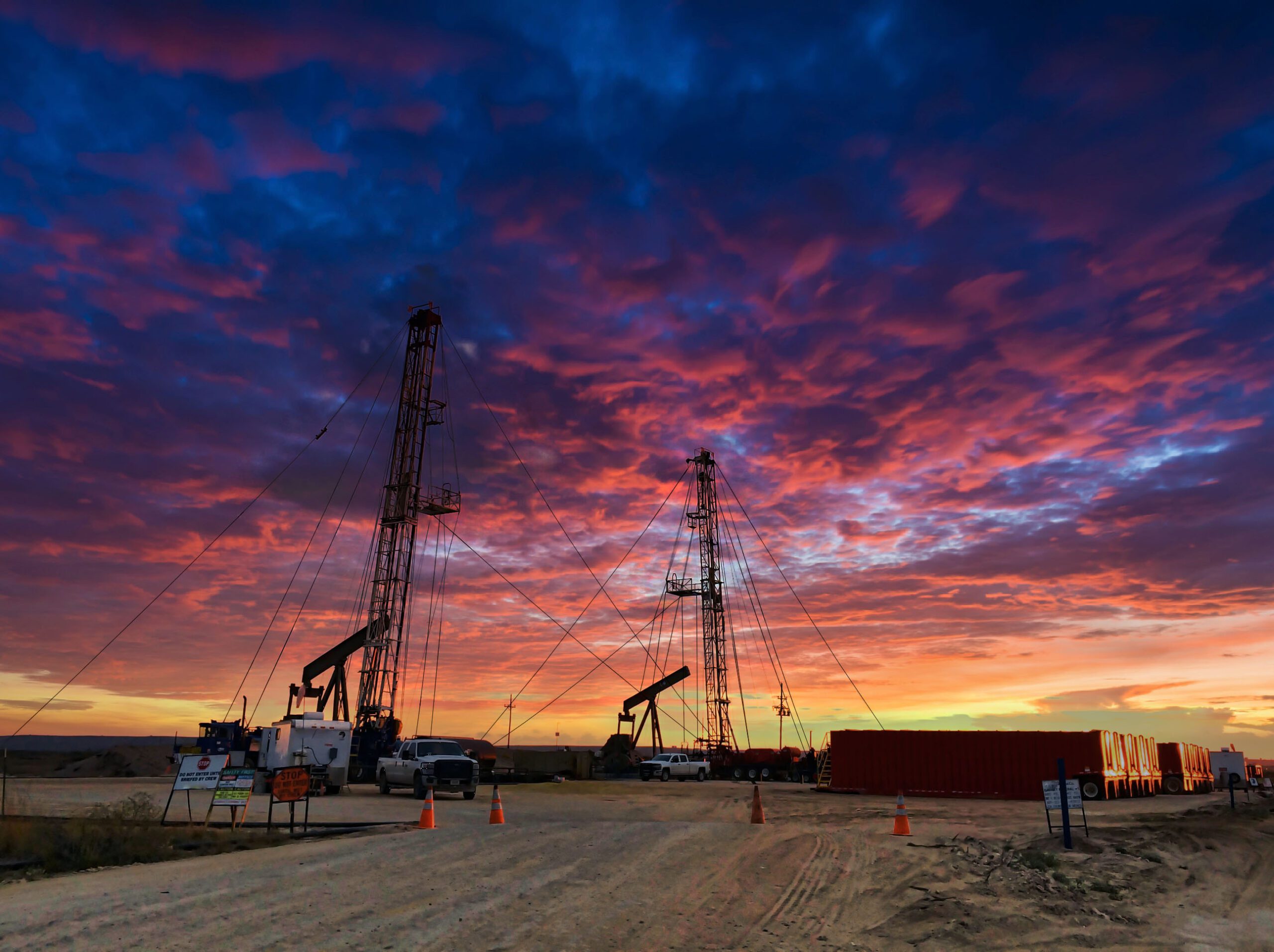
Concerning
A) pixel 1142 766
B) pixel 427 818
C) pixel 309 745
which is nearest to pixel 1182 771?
pixel 1142 766

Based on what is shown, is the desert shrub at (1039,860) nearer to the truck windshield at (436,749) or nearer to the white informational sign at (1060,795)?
the white informational sign at (1060,795)

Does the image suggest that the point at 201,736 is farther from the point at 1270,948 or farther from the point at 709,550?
the point at 709,550

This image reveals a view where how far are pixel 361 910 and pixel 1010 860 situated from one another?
1040cm

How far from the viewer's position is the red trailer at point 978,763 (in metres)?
33.9

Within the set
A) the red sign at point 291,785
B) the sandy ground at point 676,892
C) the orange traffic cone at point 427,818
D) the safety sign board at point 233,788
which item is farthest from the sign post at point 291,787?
the orange traffic cone at point 427,818

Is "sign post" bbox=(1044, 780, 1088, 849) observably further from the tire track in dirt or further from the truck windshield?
the truck windshield

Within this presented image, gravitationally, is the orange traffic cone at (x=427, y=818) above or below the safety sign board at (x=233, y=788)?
below

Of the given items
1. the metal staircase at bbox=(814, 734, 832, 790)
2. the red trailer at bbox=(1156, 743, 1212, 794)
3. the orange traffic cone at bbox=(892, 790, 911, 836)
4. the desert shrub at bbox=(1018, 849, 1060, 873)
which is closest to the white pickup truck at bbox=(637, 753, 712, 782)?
the metal staircase at bbox=(814, 734, 832, 790)

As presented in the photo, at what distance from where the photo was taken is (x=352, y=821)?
2002cm

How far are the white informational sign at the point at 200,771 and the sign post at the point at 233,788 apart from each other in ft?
0.44

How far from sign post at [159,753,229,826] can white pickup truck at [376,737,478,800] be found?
31.1 ft

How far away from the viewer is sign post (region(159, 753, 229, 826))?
59.9 feet

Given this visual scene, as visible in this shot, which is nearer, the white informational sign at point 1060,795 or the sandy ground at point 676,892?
the sandy ground at point 676,892

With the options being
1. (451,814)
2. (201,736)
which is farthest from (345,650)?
(451,814)
